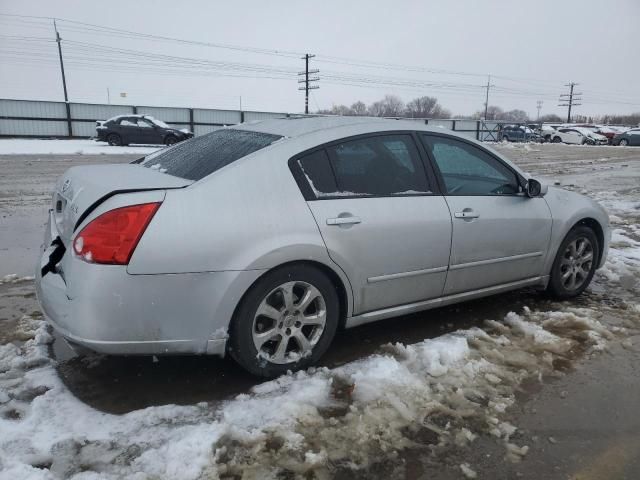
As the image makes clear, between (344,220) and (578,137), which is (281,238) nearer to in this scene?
(344,220)

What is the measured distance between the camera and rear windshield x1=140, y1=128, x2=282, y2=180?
3191 millimetres

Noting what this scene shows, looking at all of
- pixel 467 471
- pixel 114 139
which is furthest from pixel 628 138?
pixel 467 471

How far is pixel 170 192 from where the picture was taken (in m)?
2.83

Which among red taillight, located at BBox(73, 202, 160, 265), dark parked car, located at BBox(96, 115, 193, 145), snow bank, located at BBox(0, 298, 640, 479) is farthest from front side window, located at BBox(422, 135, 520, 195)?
dark parked car, located at BBox(96, 115, 193, 145)

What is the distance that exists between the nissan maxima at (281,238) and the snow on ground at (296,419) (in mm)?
306

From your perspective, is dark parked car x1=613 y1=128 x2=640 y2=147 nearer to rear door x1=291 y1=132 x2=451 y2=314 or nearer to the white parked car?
the white parked car

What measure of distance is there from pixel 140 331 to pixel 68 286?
444mm

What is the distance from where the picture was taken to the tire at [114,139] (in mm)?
24438

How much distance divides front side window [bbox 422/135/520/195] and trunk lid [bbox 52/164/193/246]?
71.1 inches

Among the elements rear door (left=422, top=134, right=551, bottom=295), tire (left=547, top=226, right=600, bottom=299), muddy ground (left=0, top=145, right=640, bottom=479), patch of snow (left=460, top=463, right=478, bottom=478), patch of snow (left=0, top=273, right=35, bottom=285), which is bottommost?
patch of snow (left=460, top=463, right=478, bottom=478)

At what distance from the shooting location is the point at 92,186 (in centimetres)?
302

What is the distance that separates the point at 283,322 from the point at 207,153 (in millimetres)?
1199

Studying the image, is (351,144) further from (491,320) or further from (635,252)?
(635,252)

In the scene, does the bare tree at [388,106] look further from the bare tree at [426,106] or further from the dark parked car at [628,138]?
the dark parked car at [628,138]
